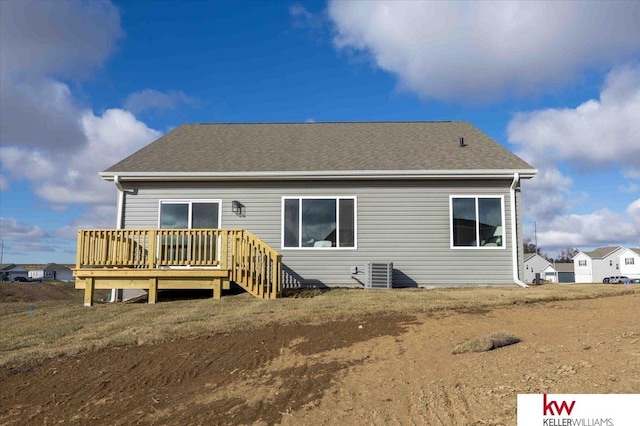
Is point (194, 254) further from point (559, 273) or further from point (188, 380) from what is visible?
point (559, 273)

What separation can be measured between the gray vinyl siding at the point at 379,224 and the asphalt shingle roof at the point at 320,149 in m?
0.44

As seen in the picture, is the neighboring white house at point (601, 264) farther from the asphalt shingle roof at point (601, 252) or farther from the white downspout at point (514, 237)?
the white downspout at point (514, 237)

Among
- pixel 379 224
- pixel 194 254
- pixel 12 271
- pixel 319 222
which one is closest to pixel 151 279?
pixel 194 254

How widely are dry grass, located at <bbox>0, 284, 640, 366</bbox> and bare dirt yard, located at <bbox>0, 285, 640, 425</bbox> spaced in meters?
0.05

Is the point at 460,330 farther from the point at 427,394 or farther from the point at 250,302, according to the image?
the point at 250,302

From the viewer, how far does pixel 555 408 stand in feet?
10.4

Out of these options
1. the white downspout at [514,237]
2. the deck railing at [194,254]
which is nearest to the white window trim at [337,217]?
the deck railing at [194,254]

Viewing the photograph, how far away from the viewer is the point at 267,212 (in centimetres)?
1174

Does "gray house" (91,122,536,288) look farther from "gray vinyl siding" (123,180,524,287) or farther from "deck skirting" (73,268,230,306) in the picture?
"deck skirting" (73,268,230,306)

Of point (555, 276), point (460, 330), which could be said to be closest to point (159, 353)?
point (460, 330)

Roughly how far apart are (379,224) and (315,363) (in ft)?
23.2

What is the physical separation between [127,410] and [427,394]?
253 cm

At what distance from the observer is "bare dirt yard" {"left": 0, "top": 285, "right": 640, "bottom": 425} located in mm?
3654

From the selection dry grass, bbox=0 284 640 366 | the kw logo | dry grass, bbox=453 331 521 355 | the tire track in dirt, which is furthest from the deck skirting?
the kw logo
